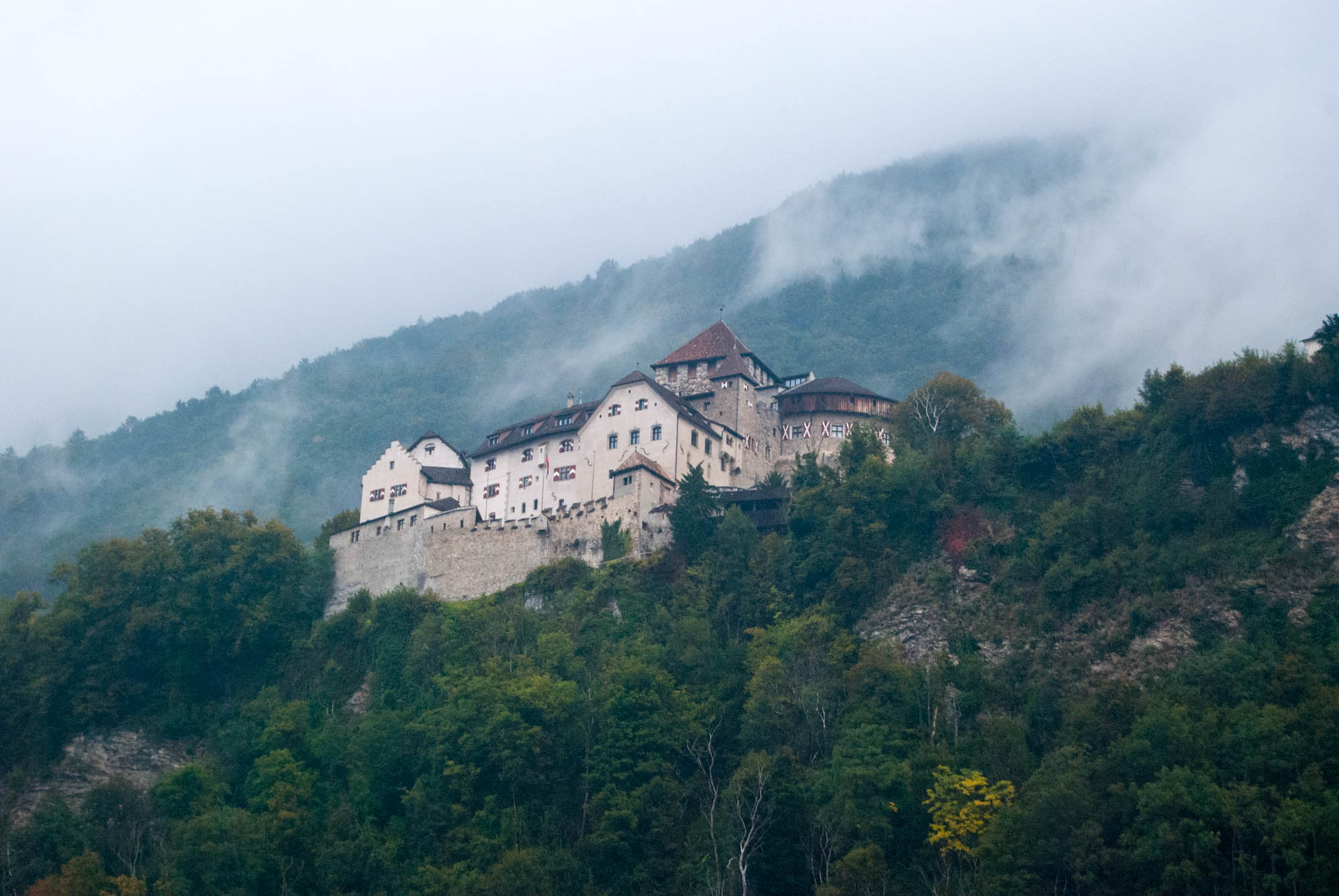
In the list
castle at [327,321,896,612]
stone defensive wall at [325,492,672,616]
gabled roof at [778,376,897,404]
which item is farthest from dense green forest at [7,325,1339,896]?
gabled roof at [778,376,897,404]

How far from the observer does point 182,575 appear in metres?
65.4

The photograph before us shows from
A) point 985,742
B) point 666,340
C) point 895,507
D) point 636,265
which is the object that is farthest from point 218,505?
point 985,742

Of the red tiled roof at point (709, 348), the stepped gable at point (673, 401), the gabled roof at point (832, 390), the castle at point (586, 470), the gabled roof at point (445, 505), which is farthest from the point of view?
the red tiled roof at point (709, 348)

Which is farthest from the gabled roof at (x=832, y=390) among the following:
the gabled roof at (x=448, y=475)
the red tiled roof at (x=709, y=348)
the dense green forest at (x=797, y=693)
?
the gabled roof at (x=448, y=475)

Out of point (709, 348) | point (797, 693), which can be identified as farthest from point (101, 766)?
point (709, 348)

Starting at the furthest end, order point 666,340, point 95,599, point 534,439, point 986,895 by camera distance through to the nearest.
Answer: point 666,340
point 534,439
point 95,599
point 986,895

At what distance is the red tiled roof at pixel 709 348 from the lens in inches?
3046

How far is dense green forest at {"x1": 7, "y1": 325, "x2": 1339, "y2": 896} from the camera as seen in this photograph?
4209cm

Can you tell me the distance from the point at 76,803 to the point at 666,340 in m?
90.7

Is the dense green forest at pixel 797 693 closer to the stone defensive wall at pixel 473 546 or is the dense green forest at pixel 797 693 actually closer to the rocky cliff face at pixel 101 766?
the rocky cliff face at pixel 101 766

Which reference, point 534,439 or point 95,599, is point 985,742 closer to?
point 534,439

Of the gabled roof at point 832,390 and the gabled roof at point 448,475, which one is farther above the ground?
the gabled roof at point 832,390

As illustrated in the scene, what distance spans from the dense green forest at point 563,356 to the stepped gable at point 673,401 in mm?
47866

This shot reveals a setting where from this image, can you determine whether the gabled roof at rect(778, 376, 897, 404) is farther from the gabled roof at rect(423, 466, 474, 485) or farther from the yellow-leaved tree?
the yellow-leaved tree
